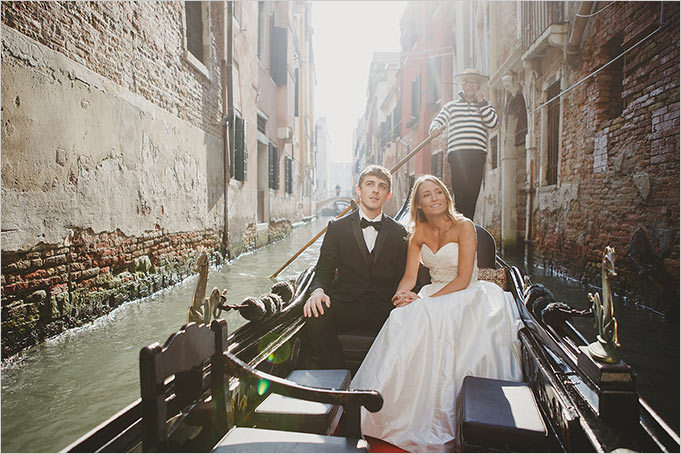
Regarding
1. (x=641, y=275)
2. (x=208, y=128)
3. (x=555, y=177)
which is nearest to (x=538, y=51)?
(x=555, y=177)

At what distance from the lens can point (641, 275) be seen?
10.8 feet

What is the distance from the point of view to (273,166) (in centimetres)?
986

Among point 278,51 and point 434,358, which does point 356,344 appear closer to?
point 434,358

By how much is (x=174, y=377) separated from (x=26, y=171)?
2.15m

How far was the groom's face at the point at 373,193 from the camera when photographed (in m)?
2.00

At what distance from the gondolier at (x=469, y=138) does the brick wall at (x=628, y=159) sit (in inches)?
50.1

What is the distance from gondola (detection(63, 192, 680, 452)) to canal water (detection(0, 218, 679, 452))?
108 centimetres

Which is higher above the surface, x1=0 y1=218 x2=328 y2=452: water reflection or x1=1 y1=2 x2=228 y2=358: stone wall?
x1=1 y1=2 x2=228 y2=358: stone wall

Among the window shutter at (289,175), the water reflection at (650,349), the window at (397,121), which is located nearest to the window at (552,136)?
the water reflection at (650,349)

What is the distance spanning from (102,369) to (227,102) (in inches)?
187

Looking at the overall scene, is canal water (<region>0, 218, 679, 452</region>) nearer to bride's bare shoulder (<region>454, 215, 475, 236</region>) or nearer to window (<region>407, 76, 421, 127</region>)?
bride's bare shoulder (<region>454, 215, 475, 236</region>)

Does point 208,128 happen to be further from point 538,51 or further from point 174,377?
point 174,377

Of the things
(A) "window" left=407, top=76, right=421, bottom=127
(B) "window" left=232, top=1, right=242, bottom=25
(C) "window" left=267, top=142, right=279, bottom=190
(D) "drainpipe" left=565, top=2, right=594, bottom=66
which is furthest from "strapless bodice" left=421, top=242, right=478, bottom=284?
(A) "window" left=407, top=76, right=421, bottom=127

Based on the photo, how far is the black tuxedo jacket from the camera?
2.04 metres
